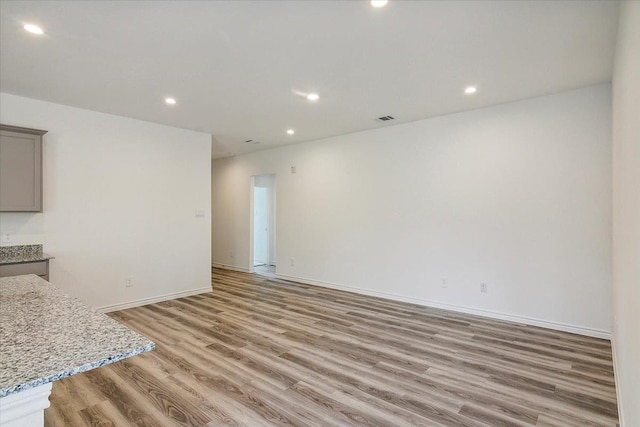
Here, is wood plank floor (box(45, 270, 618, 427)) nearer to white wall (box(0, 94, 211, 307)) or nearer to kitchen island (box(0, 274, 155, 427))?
white wall (box(0, 94, 211, 307))

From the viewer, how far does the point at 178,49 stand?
106 inches

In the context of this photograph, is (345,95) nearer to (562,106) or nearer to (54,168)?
(562,106)

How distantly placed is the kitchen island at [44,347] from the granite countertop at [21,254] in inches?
86.5

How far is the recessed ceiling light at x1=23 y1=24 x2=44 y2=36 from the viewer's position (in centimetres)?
236

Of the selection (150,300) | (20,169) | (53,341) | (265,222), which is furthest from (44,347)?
(265,222)

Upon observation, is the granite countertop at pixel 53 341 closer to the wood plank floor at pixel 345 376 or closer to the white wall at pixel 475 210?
the wood plank floor at pixel 345 376

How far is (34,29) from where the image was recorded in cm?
240

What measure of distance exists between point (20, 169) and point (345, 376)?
13.3 ft

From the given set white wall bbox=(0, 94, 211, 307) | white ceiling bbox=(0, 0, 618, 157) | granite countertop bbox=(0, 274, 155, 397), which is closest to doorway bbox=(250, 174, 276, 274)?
white wall bbox=(0, 94, 211, 307)

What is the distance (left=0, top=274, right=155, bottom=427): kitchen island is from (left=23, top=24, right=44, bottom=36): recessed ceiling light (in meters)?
1.94

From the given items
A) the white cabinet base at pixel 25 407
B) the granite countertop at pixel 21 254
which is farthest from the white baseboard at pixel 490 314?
the white cabinet base at pixel 25 407

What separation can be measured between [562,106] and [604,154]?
2.21 ft

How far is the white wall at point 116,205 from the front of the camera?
3969 mm

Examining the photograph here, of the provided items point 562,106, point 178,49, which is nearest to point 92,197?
point 178,49
